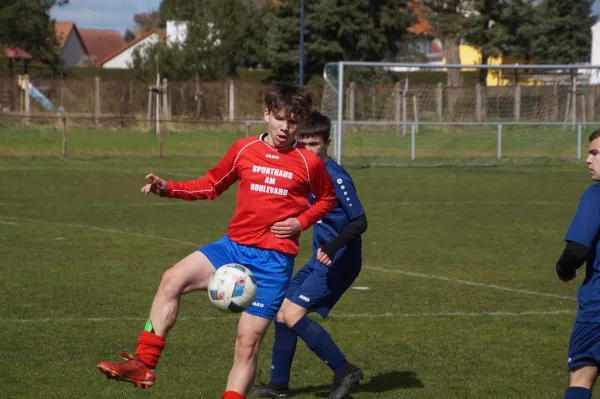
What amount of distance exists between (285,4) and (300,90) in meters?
50.8

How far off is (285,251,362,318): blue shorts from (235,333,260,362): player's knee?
0.95 meters

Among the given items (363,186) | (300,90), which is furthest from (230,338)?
(363,186)

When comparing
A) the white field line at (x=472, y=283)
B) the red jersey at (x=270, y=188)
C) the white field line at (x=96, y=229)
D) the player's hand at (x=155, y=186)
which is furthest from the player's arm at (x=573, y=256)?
the white field line at (x=96, y=229)

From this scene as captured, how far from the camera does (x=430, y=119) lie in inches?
1257

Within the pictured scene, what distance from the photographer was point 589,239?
474cm

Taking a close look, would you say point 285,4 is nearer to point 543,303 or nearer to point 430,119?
point 430,119

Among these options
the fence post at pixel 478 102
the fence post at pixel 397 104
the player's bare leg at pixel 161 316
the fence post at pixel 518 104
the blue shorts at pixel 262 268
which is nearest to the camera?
the player's bare leg at pixel 161 316

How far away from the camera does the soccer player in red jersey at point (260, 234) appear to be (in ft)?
17.4

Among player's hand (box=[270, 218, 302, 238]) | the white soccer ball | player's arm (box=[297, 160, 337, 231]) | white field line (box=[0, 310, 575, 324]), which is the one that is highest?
player's arm (box=[297, 160, 337, 231])

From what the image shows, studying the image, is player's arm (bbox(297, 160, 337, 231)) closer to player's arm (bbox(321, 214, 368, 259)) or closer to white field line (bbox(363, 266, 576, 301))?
player's arm (bbox(321, 214, 368, 259))

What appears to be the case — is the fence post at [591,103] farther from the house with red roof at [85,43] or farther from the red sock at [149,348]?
the house with red roof at [85,43]

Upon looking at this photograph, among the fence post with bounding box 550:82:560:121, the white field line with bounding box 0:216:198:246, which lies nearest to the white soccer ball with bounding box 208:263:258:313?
the white field line with bounding box 0:216:198:246

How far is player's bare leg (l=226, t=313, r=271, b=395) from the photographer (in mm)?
5332

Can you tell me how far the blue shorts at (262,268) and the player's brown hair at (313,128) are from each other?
116 cm
